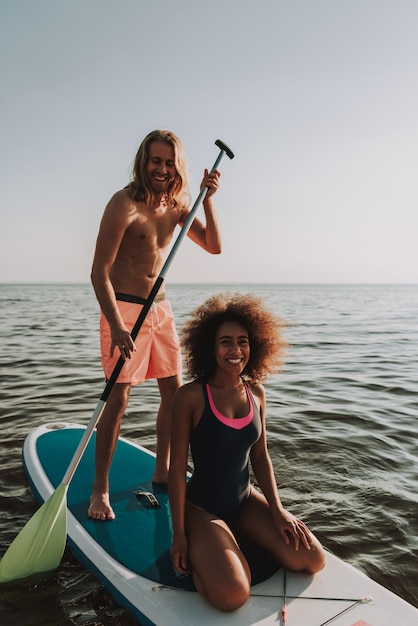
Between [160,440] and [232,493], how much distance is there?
1055mm

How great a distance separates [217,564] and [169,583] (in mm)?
345

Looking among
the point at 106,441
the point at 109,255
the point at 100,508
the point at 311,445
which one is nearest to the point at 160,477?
the point at 100,508

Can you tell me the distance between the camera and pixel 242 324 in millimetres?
3225

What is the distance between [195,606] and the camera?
2.67 m

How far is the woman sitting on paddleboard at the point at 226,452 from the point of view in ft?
9.45

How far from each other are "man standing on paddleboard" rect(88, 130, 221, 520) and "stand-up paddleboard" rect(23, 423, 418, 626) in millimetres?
224

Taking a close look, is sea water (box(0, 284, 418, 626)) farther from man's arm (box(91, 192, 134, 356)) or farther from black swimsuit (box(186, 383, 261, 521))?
man's arm (box(91, 192, 134, 356))


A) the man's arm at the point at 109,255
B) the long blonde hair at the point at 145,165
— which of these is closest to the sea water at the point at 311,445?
the man's arm at the point at 109,255

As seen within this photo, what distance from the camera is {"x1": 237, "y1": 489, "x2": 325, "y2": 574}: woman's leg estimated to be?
2936mm

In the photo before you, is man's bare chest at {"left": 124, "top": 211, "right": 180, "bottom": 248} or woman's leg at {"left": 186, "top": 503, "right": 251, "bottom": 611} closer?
woman's leg at {"left": 186, "top": 503, "right": 251, "bottom": 611}

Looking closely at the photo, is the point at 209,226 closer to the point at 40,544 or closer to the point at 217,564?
the point at 217,564

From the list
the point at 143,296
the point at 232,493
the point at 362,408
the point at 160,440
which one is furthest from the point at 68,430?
the point at 362,408

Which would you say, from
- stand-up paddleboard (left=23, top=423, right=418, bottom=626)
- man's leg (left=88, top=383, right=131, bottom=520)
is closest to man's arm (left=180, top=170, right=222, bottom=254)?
man's leg (left=88, top=383, right=131, bottom=520)

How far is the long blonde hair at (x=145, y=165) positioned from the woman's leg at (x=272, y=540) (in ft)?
6.80
